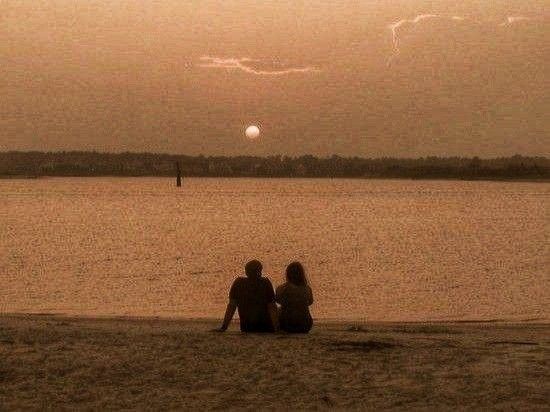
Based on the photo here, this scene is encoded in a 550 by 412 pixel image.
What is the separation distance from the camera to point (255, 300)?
41.2 feet

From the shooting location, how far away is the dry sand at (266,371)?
8.90 metres

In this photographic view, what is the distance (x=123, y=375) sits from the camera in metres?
9.98

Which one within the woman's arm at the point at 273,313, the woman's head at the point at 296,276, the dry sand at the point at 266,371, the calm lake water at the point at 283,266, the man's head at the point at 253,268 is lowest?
the calm lake water at the point at 283,266

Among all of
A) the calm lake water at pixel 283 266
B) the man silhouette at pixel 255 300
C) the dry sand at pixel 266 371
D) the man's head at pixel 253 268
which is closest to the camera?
the dry sand at pixel 266 371

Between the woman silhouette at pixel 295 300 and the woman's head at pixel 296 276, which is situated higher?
the woman's head at pixel 296 276

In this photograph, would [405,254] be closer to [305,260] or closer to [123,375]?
[305,260]

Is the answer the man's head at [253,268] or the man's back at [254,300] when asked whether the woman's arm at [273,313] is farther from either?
the man's head at [253,268]

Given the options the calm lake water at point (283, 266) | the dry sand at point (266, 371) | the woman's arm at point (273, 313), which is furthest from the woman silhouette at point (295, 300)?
the calm lake water at point (283, 266)


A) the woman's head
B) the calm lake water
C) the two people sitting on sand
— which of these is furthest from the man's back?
the calm lake water

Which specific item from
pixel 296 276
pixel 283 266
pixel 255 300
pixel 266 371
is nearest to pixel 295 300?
pixel 296 276

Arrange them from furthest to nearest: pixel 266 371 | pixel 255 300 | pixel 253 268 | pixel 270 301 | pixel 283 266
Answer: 1. pixel 283 266
2. pixel 255 300
3. pixel 270 301
4. pixel 253 268
5. pixel 266 371

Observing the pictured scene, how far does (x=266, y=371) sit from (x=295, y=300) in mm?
2525

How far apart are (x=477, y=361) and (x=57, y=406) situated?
15.7 ft

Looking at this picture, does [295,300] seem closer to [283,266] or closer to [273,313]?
[273,313]
